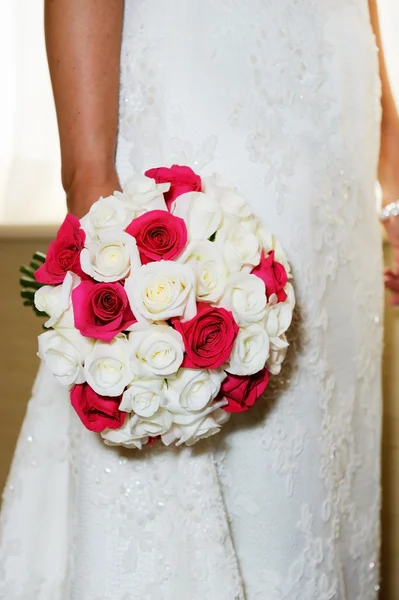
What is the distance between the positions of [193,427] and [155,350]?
9 cm

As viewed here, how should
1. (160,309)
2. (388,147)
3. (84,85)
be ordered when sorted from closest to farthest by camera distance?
1. (160,309)
2. (84,85)
3. (388,147)

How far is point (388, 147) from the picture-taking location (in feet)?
3.96

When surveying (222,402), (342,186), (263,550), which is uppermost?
(342,186)

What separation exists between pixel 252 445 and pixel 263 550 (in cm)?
12

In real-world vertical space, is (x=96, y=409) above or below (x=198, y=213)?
below

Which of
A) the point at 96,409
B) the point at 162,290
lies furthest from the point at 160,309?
the point at 96,409

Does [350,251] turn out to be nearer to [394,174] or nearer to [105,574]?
[394,174]

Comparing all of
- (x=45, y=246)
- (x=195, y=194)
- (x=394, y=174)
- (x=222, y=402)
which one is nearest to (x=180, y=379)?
(x=222, y=402)

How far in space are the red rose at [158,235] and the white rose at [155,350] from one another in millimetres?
63

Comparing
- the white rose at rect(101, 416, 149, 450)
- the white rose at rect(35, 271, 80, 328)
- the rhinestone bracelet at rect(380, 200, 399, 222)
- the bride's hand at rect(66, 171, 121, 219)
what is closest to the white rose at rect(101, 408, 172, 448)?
the white rose at rect(101, 416, 149, 450)

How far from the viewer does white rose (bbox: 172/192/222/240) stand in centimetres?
70

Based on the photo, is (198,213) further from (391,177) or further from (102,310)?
(391,177)

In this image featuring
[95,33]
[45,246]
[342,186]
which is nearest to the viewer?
[95,33]

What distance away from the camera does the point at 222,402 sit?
72 cm
